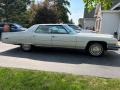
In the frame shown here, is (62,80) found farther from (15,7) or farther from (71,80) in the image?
(15,7)

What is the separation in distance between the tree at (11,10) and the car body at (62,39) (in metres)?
32.0

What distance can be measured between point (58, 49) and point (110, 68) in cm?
435

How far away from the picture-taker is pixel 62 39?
10742 mm

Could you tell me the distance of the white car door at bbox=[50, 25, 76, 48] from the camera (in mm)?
10609

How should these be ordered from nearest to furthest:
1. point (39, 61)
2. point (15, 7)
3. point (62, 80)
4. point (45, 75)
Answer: point (62, 80) < point (45, 75) < point (39, 61) < point (15, 7)

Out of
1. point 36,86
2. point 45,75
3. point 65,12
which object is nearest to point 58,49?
point 45,75

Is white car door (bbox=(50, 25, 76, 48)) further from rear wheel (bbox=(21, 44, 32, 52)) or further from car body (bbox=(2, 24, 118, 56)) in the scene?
rear wheel (bbox=(21, 44, 32, 52))

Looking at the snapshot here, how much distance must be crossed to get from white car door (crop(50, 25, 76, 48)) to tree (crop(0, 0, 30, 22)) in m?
32.6

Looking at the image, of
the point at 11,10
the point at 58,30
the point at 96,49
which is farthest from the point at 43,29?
the point at 11,10

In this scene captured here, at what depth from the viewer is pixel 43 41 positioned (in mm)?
11031

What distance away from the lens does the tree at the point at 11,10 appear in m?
42.3

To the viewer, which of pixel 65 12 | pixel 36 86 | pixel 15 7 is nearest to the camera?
pixel 36 86

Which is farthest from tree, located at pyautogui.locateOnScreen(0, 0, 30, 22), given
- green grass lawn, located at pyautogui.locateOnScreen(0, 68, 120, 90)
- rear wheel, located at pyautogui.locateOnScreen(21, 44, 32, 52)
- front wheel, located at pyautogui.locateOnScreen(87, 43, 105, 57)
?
green grass lawn, located at pyautogui.locateOnScreen(0, 68, 120, 90)

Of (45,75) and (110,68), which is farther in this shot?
(110,68)
